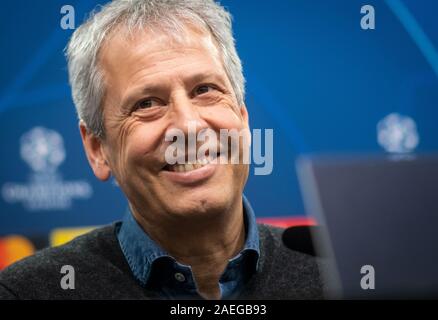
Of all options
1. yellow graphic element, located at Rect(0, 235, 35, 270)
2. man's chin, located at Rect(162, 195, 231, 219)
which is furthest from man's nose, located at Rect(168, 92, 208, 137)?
yellow graphic element, located at Rect(0, 235, 35, 270)

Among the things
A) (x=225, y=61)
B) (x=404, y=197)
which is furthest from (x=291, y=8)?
(x=404, y=197)

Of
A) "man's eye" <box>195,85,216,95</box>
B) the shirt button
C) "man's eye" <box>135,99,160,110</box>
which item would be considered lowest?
the shirt button

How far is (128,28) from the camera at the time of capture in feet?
4.34

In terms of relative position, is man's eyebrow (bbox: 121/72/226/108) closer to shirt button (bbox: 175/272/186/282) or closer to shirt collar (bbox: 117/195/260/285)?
shirt collar (bbox: 117/195/260/285)

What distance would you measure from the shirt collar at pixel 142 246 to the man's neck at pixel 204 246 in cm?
3

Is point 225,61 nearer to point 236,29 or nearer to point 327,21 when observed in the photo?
point 236,29

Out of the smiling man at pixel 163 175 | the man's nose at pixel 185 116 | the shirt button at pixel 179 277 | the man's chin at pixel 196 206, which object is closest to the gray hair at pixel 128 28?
the smiling man at pixel 163 175

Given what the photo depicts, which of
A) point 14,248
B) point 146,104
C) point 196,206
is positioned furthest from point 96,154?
point 14,248

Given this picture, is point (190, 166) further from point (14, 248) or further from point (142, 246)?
point (14, 248)

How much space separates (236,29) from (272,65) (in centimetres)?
17

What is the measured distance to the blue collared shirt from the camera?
4.42 feet

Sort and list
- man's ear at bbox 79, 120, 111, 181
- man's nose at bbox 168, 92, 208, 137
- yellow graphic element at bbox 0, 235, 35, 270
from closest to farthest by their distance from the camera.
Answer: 1. man's nose at bbox 168, 92, 208, 137
2. man's ear at bbox 79, 120, 111, 181
3. yellow graphic element at bbox 0, 235, 35, 270

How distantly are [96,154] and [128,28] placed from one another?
351 mm

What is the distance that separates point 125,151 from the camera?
4.52 ft
